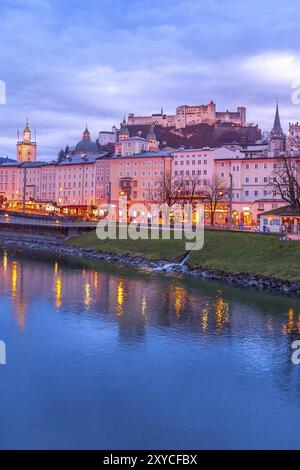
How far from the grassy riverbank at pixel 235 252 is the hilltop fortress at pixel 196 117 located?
10989cm

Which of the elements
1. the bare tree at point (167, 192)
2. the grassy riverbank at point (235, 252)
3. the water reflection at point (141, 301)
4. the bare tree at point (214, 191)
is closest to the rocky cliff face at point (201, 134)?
the bare tree at point (167, 192)

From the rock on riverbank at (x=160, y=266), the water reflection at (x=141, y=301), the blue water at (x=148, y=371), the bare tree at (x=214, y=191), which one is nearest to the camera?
the blue water at (x=148, y=371)

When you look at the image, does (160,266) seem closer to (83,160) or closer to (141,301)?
(141,301)

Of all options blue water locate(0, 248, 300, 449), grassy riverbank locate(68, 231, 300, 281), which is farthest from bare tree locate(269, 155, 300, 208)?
blue water locate(0, 248, 300, 449)

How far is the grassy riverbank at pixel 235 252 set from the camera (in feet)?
141

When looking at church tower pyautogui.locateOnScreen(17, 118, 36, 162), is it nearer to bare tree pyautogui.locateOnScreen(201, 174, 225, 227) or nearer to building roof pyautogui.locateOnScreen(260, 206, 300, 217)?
bare tree pyautogui.locateOnScreen(201, 174, 225, 227)

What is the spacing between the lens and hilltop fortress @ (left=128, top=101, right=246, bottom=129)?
6545 inches

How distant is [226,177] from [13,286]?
58.7 m

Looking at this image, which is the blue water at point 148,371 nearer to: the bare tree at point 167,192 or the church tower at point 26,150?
the bare tree at point 167,192

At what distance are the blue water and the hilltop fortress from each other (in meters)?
134

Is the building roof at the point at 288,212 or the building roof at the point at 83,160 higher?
the building roof at the point at 83,160

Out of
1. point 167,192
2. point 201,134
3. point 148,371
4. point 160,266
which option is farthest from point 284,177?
point 201,134

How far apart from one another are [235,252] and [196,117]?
404 feet

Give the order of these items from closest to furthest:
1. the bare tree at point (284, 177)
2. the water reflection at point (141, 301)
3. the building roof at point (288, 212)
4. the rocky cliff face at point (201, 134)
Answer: the water reflection at point (141, 301) < the building roof at point (288, 212) < the bare tree at point (284, 177) < the rocky cliff face at point (201, 134)
